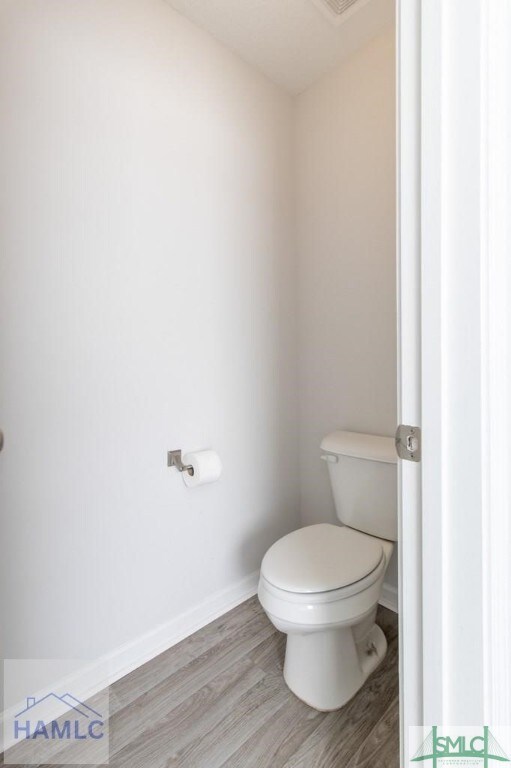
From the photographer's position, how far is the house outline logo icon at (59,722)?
3.66ft

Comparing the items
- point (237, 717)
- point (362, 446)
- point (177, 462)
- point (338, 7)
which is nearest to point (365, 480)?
point (362, 446)

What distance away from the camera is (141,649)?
137cm

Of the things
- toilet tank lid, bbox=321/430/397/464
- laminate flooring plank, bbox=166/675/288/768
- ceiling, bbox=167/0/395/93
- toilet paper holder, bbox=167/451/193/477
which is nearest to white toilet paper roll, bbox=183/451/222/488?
toilet paper holder, bbox=167/451/193/477

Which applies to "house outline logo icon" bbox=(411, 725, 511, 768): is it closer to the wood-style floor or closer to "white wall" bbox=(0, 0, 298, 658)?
the wood-style floor

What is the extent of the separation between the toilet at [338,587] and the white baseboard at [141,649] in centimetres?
43

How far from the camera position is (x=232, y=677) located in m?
1.29

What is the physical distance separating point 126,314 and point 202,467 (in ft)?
2.07

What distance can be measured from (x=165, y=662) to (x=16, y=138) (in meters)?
1.83

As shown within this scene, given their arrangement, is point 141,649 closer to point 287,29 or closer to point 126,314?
point 126,314

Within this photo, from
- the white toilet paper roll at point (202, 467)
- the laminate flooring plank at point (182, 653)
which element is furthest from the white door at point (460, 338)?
the laminate flooring plank at point (182, 653)

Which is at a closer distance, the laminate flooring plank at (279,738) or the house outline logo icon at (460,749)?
the house outline logo icon at (460,749)

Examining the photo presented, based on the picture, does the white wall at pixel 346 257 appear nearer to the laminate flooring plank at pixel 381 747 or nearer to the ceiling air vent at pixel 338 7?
the ceiling air vent at pixel 338 7

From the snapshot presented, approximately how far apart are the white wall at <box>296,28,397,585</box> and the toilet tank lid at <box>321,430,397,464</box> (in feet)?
0.27

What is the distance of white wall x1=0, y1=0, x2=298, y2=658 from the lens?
1.10 meters
